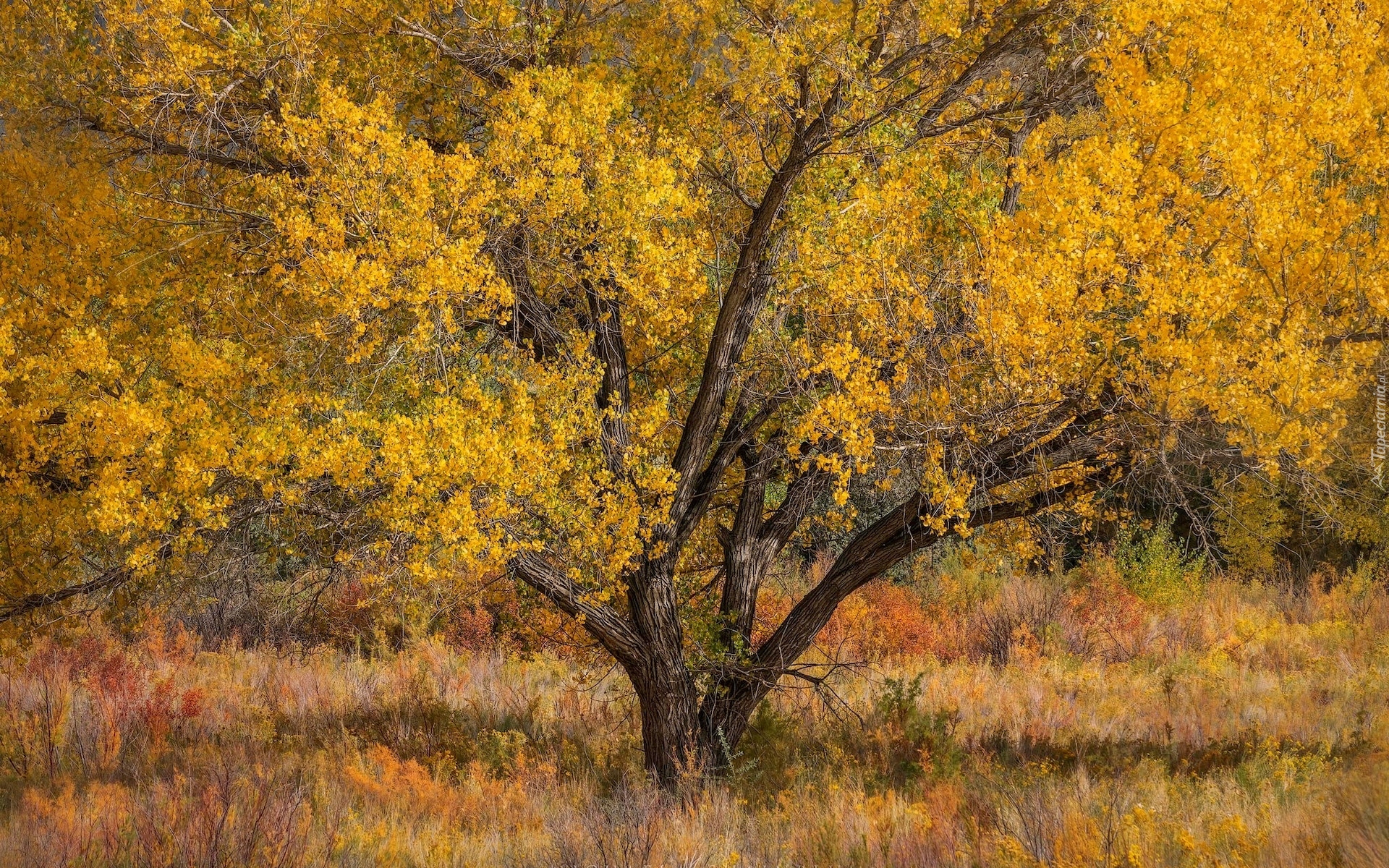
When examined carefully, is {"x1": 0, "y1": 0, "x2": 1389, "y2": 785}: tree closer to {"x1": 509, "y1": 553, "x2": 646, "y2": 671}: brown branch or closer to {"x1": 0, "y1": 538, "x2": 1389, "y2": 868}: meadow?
{"x1": 509, "y1": 553, "x2": 646, "y2": 671}: brown branch

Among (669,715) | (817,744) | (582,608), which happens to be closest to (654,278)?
(582,608)

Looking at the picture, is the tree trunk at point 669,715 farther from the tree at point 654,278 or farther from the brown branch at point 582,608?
the brown branch at point 582,608

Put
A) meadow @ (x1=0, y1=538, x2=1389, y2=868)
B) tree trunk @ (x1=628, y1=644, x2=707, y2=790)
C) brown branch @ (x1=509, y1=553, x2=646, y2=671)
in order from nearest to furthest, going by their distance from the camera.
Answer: meadow @ (x1=0, y1=538, x2=1389, y2=868) → brown branch @ (x1=509, y1=553, x2=646, y2=671) → tree trunk @ (x1=628, y1=644, x2=707, y2=790)

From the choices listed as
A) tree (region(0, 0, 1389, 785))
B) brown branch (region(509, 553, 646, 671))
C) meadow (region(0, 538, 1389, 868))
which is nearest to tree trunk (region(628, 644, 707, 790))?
tree (region(0, 0, 1389, 785))

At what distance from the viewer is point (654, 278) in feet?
20.4

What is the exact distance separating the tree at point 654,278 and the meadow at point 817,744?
132 centimetres

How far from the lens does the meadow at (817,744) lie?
5.19 m

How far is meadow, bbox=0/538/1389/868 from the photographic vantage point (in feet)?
17.0

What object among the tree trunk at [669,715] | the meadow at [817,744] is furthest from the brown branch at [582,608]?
the meadow at [817,744]

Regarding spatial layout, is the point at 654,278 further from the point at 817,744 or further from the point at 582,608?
the point at 817,744

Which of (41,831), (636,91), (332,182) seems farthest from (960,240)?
(41,831)

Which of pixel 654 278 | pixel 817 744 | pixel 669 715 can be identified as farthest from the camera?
pixel 817 744

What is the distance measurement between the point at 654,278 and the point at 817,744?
442 cm

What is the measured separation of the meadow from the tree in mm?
1323
